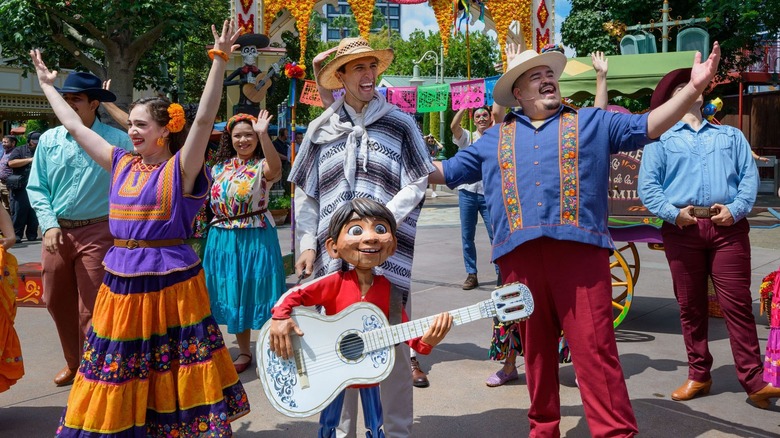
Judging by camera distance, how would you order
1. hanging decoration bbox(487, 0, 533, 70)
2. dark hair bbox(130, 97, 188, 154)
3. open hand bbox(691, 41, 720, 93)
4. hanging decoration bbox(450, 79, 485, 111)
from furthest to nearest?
hanging decoration bbox(487, 0, 533, 70) → hanging decoration bbox(450, 79, 485, 111) → dark hair bbox(130, 97, 188, 154) → open hand bbox(691, 41, 720, 93)

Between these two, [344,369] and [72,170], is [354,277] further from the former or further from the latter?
[72,170]

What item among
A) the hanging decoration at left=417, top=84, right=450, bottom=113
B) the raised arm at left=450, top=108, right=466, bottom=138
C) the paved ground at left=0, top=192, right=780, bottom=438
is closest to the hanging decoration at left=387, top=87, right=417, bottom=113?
the hanging decoration at left=417, top=84, right=450, bottom=113

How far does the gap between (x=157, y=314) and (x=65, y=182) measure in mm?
1777

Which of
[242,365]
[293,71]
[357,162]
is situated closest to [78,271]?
[242,365]

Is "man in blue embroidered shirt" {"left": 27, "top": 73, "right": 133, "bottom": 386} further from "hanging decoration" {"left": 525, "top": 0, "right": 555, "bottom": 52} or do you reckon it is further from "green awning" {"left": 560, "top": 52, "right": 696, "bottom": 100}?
"hanging decoration" {"left": 525, "top": 0, "right": 555, "bottom": 52}

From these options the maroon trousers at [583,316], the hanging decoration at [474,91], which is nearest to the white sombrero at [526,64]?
the maroon trousers at [583,316]

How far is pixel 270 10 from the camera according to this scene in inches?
484

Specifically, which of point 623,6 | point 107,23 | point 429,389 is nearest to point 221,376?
point 429,389

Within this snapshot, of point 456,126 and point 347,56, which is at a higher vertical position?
point 347,56

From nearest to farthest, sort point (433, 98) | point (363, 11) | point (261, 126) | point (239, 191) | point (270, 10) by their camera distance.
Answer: point (261, 126)
point (239, 191)
point (363, 11)
point (270, 10)
point (433, 98)

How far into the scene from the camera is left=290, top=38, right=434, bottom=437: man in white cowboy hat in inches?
137

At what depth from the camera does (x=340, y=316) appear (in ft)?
9.34

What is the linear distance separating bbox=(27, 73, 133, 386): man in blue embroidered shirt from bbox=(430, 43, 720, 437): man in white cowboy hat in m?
2.60

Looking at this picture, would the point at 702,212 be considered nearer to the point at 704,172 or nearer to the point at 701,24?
the point at 704,172
